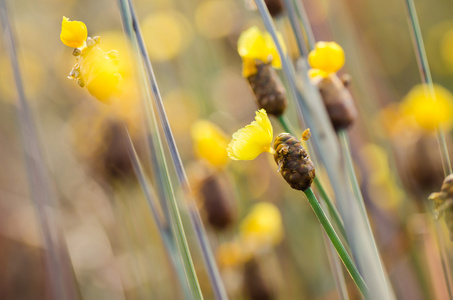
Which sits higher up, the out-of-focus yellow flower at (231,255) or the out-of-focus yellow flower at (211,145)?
the out-of-focus yellow flower at (211,145)

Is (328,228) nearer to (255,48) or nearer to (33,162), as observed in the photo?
(255,48)

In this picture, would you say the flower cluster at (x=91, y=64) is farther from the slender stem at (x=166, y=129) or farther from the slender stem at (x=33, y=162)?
the slender stem at (x=33, y=162)

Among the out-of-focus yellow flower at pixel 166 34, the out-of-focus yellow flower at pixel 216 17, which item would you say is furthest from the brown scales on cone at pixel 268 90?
the out-of-focus yellow flower at pixel 166 34

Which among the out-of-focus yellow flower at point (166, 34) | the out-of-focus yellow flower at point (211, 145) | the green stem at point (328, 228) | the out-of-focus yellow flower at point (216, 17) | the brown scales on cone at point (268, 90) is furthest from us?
the out-of-focus yellow flower at point (166, 34)

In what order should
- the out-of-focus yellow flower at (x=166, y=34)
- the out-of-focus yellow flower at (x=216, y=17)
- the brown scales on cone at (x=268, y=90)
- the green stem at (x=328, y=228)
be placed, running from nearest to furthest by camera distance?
the green stem at (x=328, y=228)
the brown scales on cone at (x=268, y=90)
the out-of-focus yellow flower at (x=216, y=17)
the out-of-focus yellow flower at (x=166, y=34)

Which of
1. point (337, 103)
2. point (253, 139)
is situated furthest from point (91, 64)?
point (337, 103)

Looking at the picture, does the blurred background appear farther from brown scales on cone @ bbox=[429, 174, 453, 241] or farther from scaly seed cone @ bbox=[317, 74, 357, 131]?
brown scales on cone @ bbox=[429, 174, 453, 241]
